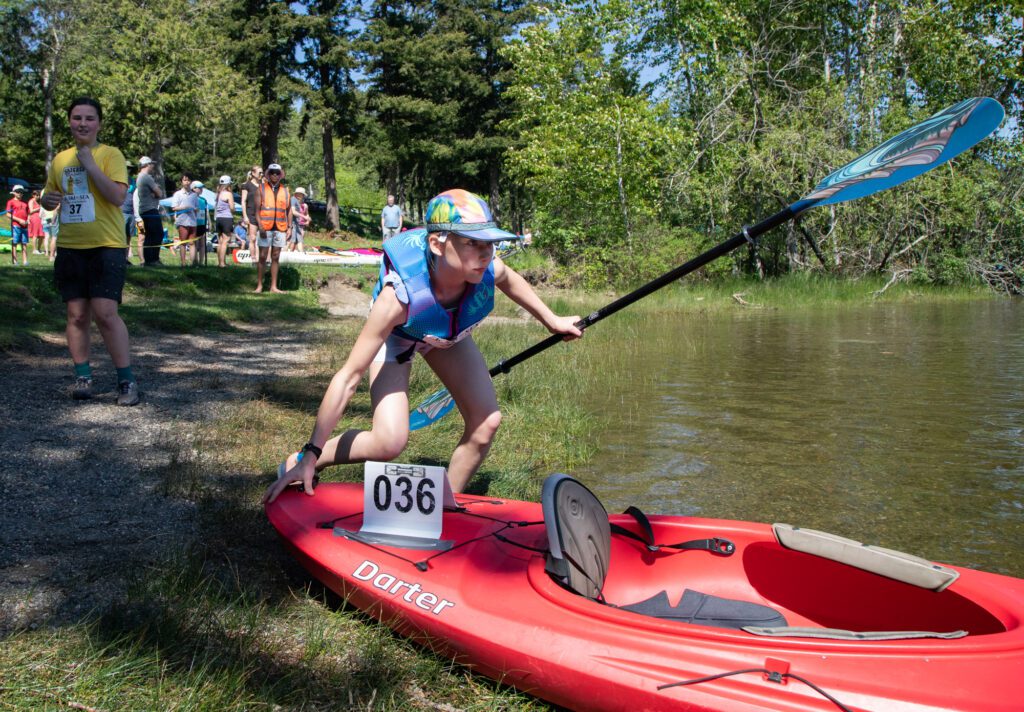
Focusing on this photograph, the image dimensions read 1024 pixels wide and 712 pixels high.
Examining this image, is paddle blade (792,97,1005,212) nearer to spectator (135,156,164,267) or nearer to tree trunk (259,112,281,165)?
spectator (135,156,164,267)

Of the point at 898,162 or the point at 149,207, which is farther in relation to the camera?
the point at 149,207

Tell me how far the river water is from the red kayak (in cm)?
125

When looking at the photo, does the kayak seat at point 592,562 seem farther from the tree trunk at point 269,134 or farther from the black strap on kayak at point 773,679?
the tree trunk at point 269,134

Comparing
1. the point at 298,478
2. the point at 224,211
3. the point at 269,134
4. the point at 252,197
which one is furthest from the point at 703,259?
the point at 269,134

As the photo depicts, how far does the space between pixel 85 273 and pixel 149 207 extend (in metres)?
7.28

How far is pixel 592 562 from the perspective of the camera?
322 cm

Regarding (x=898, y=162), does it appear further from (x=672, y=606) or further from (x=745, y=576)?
(x=672, y=606)

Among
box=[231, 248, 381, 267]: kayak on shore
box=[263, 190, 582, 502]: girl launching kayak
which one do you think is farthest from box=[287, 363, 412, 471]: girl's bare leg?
box=[231, 248, 381, 267]: kayak on shore

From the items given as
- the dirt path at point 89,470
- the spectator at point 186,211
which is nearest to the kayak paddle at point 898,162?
the dirt path at point 89,470

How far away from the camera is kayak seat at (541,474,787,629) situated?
9.96 ft

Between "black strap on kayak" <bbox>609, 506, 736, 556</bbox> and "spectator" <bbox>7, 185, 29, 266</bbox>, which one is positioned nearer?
"black strap on kayak" <bbox>609, 506, 736, 556</bbox>

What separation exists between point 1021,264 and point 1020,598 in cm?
1968

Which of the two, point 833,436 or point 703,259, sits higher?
point 703,259

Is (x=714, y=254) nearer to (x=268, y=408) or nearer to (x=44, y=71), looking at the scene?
(x=268, y=408)
